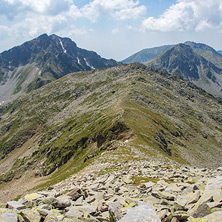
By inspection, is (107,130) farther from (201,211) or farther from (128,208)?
(201,211)

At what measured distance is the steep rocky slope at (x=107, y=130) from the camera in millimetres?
66062

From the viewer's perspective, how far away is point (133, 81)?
158125mm

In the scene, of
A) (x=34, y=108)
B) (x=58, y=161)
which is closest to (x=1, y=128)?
(x=34, y=108)

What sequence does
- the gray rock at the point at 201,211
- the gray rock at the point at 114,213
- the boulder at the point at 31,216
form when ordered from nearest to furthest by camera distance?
1. the boulder at the point at 31,216
2. the gray rock at the point at 201,211
3. the gray rock at the point at 114,213

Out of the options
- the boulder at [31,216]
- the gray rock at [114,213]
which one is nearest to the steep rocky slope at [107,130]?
the gray rock at [114,213]

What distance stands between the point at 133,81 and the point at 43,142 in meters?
79.2

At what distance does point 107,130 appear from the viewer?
249 ft

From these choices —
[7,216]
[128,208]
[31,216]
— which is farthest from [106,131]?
[7,216]

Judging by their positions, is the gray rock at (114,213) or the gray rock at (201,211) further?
the gray rock at (114,213)

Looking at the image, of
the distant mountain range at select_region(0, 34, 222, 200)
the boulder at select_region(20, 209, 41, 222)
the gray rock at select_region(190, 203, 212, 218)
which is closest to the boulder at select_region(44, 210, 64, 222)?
the boulder at select_region(20, 209, 41, 222)

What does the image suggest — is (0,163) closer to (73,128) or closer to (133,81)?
(73,128)

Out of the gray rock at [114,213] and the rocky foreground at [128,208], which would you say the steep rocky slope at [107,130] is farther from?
the gray rock at [114,213]

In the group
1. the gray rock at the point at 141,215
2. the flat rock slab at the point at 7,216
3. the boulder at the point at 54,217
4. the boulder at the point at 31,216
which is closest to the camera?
the flat rock slab at the point at 7,216

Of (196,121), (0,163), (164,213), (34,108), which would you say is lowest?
(0,163)
